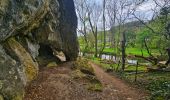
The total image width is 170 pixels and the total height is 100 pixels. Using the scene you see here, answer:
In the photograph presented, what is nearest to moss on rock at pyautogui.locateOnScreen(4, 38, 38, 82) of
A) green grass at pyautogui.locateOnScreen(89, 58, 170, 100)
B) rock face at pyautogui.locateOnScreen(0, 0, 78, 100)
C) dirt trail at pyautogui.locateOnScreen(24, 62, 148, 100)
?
rock face at pyautogui.locateOnScreen(0, 0, 78, 100)

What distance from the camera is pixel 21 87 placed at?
1370 centimetres

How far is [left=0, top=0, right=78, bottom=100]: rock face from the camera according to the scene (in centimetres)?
1272

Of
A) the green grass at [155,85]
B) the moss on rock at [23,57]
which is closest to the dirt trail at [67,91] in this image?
the moss on rock at [23,57]

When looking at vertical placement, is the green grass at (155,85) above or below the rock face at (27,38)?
below

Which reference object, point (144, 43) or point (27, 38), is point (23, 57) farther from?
point (144, 43)

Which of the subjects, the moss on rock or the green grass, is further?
the green grass

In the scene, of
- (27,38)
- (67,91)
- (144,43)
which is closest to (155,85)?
(67,91)

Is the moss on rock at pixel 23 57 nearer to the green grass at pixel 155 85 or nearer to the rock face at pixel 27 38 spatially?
the rock face at pixel 27 38

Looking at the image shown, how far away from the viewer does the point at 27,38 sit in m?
19.8

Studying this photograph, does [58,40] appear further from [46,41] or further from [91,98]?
[91,98]

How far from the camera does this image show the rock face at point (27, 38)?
12.7 meters

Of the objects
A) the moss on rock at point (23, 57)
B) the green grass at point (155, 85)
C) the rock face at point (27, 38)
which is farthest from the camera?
the green grass at point (155, 85)

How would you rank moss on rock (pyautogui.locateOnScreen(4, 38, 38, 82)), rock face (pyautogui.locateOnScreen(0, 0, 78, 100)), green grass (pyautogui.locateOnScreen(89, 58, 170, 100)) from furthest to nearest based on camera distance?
1. green grass (pyautogui.locateOnScreen(89, 58, 170, 100))
2. moss on rock (pyautogui.locateOnScreen(4, 38, 38, 82))
3. rock face (pyautogui.locateOnScreen(0, 0, 78, 100))

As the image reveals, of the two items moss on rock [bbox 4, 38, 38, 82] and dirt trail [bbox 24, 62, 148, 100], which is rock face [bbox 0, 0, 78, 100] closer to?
moss on rock [bbox 4, 38, 38, 82]
